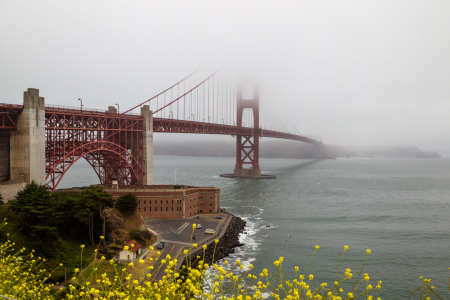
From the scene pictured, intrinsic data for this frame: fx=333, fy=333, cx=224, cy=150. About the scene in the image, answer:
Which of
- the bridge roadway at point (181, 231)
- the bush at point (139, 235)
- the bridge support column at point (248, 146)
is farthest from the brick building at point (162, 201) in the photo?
the bridge support column at point (248, 146)

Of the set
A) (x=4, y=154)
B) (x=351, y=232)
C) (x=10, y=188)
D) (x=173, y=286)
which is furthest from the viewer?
(x=351, y=232)

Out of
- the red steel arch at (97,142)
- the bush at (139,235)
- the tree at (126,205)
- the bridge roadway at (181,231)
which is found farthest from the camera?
the red steel arch at (97,142)

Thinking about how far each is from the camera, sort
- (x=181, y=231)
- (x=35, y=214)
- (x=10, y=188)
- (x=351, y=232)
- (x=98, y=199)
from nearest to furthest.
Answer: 1. (x=35, y=214)
2. (x=98, y=199)
3. (x=10, y=188)
4. (x=181, y=231)
5. (x=351, y=232)

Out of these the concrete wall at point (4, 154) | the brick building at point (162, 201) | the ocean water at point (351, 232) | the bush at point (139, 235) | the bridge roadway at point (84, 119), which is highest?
the bridge roadway at point (84, 119)

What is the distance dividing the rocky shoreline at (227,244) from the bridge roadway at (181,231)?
2.68 ft

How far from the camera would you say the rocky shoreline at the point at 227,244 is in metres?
28.0

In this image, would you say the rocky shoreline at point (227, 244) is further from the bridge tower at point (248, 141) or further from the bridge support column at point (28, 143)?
the bridge tower at point (248, 141)

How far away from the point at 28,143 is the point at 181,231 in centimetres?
1567

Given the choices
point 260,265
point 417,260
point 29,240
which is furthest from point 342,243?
point 29,240

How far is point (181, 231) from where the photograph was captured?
31.7 m

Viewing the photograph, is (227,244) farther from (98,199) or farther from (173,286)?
(173,286)

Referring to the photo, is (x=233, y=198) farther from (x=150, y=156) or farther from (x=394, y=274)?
(x=394, y=274)

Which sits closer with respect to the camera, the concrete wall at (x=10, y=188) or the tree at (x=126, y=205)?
the concrete wall at (x=10, y=188)

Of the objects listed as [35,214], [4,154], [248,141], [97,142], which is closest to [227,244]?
[35,214]
